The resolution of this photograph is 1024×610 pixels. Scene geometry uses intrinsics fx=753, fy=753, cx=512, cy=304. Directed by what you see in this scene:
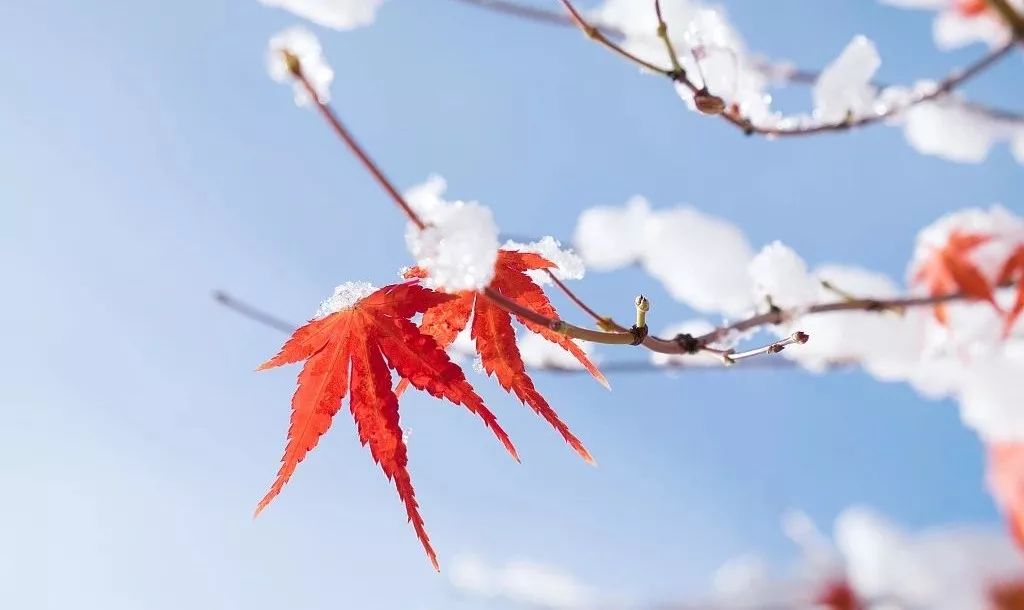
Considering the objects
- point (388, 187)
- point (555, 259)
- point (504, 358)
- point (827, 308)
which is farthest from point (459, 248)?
point (827, 308)

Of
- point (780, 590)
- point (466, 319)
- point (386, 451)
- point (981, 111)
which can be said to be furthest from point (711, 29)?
point (981, 111)

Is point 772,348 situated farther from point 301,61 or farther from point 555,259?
point 301,61

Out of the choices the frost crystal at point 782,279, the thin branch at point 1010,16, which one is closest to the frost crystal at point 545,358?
the frost crystal at point 782,279

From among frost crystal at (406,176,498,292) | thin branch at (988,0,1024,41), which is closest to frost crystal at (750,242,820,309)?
thin branch at (988,0,1024,41)

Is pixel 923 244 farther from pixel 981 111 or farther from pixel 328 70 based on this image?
pixel 328 70

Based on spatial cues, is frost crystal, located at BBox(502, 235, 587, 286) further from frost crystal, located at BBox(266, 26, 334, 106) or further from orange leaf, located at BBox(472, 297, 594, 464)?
frost crystal, located at BBox(266, 26, 334, 106)

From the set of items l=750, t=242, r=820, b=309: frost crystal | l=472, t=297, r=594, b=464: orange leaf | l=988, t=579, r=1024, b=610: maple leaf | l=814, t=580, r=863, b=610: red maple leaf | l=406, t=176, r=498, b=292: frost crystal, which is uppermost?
l=750, t=242, r=820, b=309: frost crystal

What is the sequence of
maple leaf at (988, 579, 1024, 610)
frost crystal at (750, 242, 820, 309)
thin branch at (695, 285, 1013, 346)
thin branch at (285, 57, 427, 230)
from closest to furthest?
thin branch at (285, 57, 427, 230), maple leaf at (988, 579, 1024, 610), thin branch at (695, 285, 1013, 346), frost crystal at (750, 242, 820, 309)

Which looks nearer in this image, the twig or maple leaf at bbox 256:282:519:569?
the twig
